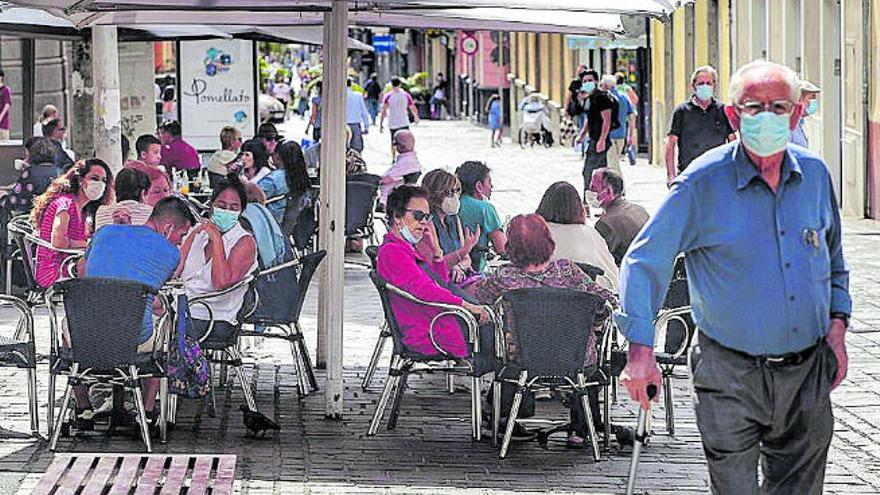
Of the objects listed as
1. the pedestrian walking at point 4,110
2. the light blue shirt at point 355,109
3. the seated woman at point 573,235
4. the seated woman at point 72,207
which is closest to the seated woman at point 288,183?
the seated woman at point 72,207

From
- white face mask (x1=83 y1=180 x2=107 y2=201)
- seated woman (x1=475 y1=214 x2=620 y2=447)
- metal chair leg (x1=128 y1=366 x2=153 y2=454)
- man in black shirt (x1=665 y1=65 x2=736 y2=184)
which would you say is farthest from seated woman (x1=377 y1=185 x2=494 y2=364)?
man in black shirt (x1=665 y1=65 x2=736 y2=184)

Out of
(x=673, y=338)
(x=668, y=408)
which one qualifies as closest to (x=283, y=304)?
(x=673, y=338)

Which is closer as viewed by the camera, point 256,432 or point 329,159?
point 256,432

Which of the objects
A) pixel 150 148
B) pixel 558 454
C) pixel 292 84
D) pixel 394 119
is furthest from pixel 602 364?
pixel 292 84

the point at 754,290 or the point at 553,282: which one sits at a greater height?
the point at 754,290

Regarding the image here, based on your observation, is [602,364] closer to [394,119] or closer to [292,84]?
[394,119]

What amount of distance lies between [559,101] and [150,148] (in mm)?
35378

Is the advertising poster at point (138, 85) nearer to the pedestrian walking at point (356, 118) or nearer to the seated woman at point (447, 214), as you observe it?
the pedestrian walking at point (356, 118)

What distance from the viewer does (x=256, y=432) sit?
9328 millimetres

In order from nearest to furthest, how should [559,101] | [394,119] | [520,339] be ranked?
[520,339], [394,119], [559,101]

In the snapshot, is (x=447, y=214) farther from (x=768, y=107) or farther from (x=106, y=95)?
(x=768, y=107)

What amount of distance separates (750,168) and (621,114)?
20912 mm

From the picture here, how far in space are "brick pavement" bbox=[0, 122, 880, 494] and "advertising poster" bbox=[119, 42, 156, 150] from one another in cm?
1325

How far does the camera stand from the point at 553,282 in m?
9.07
